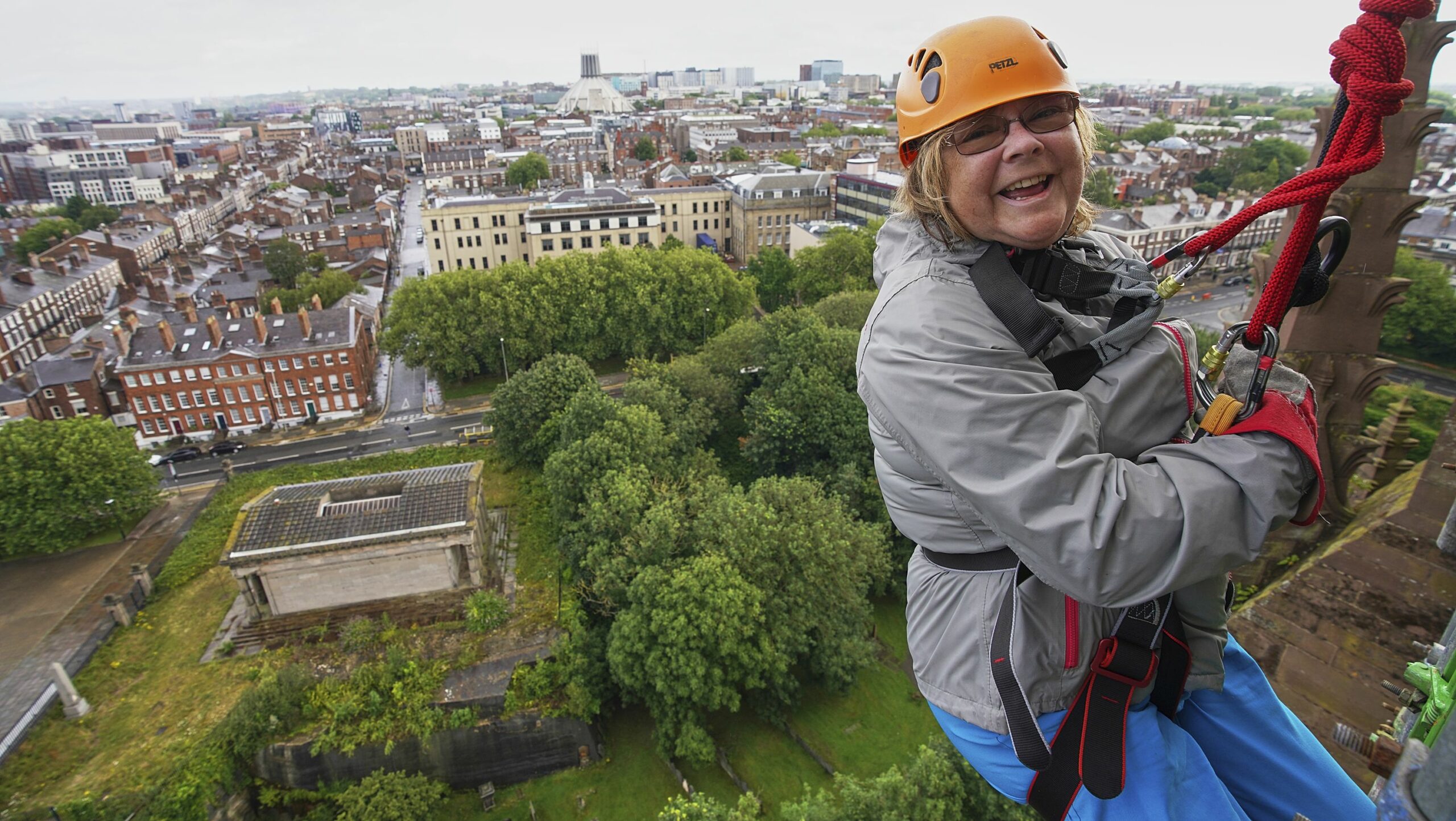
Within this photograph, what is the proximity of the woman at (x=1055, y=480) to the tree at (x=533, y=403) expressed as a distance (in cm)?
2617

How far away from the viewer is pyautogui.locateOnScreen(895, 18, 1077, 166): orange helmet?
9.36 feet

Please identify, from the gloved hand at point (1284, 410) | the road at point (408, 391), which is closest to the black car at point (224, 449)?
the road at point (408, 391)

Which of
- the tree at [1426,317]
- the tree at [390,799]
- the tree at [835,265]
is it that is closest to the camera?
the tree at [390,799]

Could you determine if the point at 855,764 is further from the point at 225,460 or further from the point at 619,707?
the point at 225,460

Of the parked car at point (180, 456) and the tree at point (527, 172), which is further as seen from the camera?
the tree at point (527, 172)

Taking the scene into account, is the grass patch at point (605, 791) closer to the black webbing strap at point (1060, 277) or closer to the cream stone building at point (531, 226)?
the black webbing strap at point (1060, 277)

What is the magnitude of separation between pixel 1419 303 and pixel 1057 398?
159ft

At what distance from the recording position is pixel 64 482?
2597cm

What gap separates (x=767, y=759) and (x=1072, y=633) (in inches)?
678

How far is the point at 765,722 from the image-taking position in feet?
63.2

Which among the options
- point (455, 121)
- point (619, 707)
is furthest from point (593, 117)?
point (619, 707)

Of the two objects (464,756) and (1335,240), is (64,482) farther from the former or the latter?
(1335,240)

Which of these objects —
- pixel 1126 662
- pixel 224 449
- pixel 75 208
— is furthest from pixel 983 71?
pixel 75 208

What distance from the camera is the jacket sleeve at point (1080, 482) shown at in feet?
7.63
